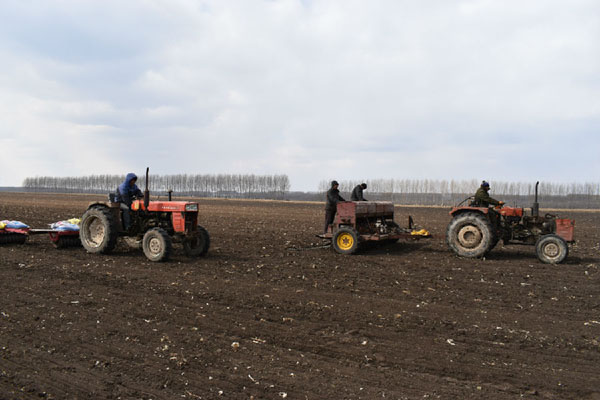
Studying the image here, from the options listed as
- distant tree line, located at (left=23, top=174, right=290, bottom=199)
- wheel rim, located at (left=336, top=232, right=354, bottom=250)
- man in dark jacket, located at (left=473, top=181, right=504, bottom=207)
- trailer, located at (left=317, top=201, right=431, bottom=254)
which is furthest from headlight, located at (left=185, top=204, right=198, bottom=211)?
distant tree line, located at (left=23, top=174, right=290, bottom=199)

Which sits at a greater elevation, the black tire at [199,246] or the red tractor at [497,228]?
the red tractor at [497,228]

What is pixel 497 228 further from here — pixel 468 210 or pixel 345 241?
pixel 345 241

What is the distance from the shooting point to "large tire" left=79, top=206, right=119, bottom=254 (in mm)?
10352

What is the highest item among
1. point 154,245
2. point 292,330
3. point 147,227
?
point 147,227

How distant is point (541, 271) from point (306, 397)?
7.68 m

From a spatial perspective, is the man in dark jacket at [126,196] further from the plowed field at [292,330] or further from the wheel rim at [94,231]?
the plowed field at [292,330]

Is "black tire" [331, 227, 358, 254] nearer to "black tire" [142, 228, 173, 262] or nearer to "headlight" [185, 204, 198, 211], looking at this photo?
"headlight" [185, 204, 198, 211]

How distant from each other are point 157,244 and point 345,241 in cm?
458

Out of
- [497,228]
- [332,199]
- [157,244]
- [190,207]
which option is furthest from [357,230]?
[157,244]

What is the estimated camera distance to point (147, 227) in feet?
35.2

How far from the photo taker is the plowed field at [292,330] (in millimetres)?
4176

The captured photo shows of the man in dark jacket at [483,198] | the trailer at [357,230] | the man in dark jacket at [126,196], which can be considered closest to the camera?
the man in dark jacket at [126,196]

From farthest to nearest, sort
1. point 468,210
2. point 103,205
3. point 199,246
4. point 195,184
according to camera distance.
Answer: point 195,184 < point 468,210 < point 199,246 < point 103,205

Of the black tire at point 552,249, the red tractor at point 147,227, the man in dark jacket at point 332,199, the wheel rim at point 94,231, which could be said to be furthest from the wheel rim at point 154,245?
the black tire at point 552,249
